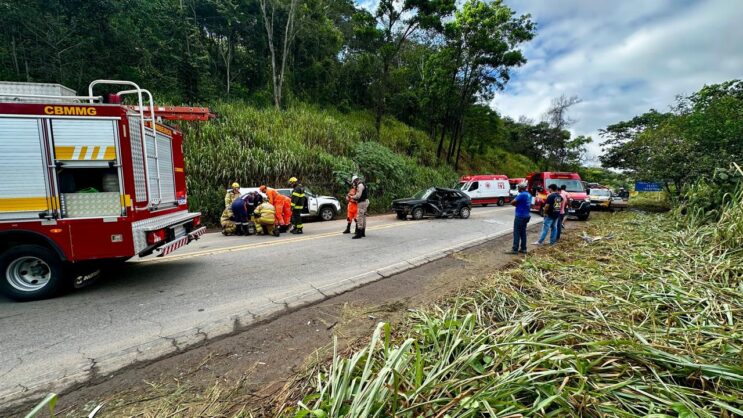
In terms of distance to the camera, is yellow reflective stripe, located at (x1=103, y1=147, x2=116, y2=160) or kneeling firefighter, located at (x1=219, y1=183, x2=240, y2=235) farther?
kneeling firefighter, located at (x1=219, y1=183, x2=240, y2=235)

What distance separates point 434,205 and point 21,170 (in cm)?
1232

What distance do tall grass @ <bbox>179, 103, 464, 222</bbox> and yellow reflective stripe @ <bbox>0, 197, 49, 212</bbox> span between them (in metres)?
7.44

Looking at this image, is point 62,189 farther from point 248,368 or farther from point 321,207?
point 321,207

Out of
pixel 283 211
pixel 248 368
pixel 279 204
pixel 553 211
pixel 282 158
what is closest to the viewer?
pixel 248 368

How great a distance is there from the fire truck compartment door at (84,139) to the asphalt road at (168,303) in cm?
200

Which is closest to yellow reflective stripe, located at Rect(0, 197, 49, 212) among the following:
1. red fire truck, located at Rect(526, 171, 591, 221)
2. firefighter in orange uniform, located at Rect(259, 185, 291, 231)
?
firefighter in orange uniform, located at Rect(259, 185, 291, 231)

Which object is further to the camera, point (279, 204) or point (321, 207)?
point (321, 207)

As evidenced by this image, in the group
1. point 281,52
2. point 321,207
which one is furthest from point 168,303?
point 281,52

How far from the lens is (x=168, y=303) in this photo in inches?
161

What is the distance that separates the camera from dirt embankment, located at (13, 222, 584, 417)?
2207mm

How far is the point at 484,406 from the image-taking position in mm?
1635

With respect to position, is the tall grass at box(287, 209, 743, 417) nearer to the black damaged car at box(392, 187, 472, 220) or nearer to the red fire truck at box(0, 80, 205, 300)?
the red fire truck at box(0, 80, 205, 300)

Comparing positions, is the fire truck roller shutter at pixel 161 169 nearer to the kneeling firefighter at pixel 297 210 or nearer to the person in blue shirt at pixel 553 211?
the kneeling firefighter at pixel 297 210

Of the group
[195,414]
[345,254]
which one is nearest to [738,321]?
[195,414]
